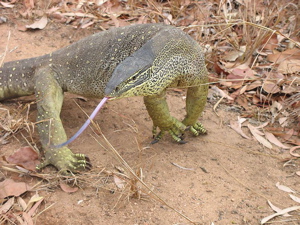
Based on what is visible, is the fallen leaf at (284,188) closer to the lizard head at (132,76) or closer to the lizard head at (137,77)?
the lizard head at (137,77)

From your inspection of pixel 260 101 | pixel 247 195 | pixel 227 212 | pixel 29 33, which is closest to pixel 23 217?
pixel 227 212

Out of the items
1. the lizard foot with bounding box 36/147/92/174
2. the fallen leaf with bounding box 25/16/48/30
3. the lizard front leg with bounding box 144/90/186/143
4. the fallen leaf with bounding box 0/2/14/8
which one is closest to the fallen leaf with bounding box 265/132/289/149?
the lizard front leg with bounding box 144/90/186/143

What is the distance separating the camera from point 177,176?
322 cm

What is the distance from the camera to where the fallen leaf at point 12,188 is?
2.90 meters

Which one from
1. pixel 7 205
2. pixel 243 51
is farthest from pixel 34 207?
pixel 243 51

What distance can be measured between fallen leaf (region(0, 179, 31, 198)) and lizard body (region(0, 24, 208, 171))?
0.33 m

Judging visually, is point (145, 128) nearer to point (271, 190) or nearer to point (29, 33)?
point (271, 190)

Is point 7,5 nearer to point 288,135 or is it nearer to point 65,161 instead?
point 65,161

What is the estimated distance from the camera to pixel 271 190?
10.3 ft

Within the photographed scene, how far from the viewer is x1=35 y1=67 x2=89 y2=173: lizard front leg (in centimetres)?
327

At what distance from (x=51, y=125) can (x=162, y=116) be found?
103 centimetres

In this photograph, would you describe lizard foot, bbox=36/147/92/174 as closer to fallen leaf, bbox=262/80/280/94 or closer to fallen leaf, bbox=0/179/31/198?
fallen leaf, bbox=0/179/31/198

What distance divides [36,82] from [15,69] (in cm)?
43

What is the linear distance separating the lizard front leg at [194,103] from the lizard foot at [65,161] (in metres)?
1.06
